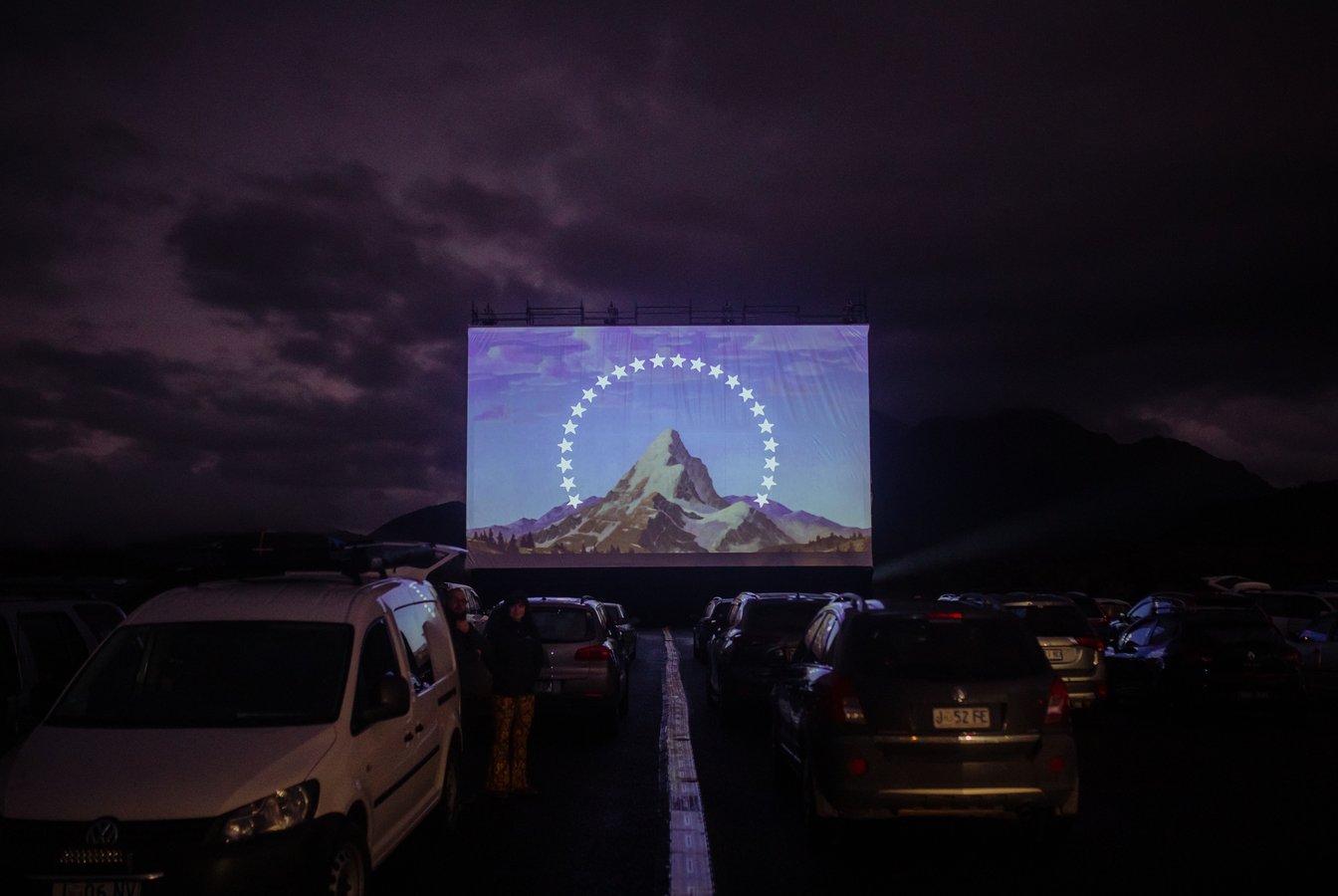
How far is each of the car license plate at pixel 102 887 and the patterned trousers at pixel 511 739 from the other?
472 cm

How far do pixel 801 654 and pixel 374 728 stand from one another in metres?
3.99

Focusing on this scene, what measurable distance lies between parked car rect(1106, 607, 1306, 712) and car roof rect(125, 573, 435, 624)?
11.5 metres

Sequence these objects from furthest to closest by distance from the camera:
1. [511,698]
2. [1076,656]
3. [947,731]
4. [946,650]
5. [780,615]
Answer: [780,615]
[1076,656]
[511,698]
[946,650]
[947,731]

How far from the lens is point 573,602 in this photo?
45.6ft

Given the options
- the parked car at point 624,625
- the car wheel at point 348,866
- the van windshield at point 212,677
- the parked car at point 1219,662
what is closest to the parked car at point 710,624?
the parked car at point 624,625

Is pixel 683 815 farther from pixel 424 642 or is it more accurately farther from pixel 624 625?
pixel 624 625

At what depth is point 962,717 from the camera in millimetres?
6980

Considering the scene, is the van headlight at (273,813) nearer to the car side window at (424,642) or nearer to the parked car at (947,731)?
the car side window at (424,642)

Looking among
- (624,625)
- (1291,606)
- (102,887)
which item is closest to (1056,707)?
(102,887)

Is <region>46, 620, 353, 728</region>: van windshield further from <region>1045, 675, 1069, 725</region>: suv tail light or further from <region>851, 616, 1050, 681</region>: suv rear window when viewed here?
<region>1045, 675, 1069, 725</region>: suv tail light

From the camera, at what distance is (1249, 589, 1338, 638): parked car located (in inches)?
793

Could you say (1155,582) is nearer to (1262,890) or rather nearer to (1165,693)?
(1165,693)

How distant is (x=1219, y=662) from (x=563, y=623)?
320 inches

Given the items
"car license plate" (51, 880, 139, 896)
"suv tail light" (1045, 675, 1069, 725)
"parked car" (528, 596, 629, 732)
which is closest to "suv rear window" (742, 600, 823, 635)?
"parked car" (528, 596, 629, 732)
